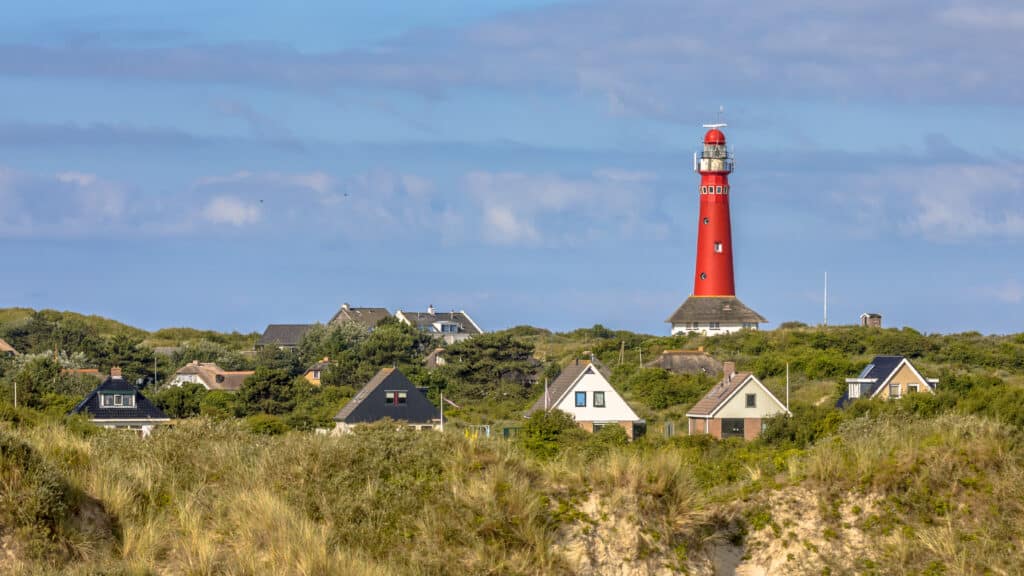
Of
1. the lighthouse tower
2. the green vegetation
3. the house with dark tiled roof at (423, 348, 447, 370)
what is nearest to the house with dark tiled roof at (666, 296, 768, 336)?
the lighthouse tower

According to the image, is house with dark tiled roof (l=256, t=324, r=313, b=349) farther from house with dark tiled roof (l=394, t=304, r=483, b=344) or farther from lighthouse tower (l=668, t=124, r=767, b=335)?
lighthouse tower (l=668, t=124, r=767, b=335)

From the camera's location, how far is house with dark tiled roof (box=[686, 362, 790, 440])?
53.6m

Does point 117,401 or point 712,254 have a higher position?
point 712,254

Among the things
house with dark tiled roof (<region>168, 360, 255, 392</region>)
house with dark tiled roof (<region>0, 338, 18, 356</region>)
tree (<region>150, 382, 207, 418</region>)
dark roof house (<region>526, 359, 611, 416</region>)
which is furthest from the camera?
house with dark tiled roof (<region>0, 338, 18, 356</region>)

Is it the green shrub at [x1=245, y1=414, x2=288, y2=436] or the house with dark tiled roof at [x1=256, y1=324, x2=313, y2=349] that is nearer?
the green shrub at [x1=245, y1=414, x2=288, y2=436]

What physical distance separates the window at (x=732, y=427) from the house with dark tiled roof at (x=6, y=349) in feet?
173

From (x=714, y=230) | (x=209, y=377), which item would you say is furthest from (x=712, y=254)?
(x=209, y=377)

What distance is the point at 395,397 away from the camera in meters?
60.5

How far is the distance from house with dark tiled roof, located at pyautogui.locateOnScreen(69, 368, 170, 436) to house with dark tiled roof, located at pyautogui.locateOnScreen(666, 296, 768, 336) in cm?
4387

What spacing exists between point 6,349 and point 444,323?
4202 centimetres

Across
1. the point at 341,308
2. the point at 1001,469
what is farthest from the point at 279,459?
the point at 341,308

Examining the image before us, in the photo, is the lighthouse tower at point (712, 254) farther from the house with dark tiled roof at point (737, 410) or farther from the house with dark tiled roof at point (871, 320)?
the house with dark tiled roof at point (737, 410)

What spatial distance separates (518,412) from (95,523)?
4589 centimetres

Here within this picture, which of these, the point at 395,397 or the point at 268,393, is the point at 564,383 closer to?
the point at 395,397
